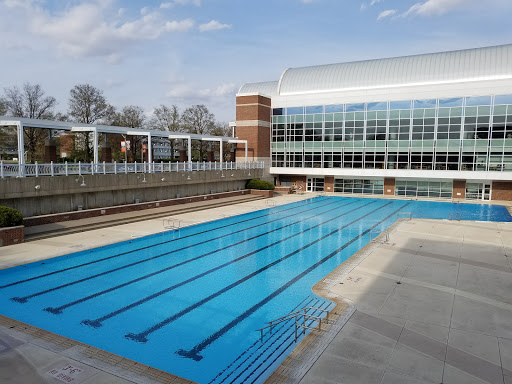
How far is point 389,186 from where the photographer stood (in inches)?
1631

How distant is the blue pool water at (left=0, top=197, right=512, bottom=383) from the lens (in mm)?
8500

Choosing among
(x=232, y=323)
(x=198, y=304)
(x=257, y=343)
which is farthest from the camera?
(x=198, y=304)

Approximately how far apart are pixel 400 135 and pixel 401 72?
21.6 ft

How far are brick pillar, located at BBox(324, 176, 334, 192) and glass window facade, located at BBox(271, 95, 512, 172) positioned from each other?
1809 mm

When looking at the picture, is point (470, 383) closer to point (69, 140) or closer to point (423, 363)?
point (423, 363)

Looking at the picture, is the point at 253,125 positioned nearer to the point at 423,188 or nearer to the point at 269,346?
the point at 423,188

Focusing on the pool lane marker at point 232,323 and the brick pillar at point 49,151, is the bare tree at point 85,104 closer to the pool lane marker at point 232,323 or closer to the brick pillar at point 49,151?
the brick pillar at point 49,151

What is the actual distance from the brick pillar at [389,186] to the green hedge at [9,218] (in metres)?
35.1

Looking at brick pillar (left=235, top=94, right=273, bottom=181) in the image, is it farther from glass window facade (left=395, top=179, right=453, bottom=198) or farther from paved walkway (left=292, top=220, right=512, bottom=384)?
paved walkway (left=292, top=220, right=512, bottom=384)

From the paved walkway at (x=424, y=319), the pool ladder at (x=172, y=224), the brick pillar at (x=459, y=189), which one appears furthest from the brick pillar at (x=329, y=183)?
the paved walkway at (x=424, y=319)

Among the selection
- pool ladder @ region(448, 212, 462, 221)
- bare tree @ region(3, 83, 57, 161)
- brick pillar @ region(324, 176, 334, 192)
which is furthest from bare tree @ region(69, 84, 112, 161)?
pool ladder @ region(448, 212, 462, 221)

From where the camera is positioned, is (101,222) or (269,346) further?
(101,222)

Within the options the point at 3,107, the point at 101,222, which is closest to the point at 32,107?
the point at 3,107

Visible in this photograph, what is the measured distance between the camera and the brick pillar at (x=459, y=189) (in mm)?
38156
